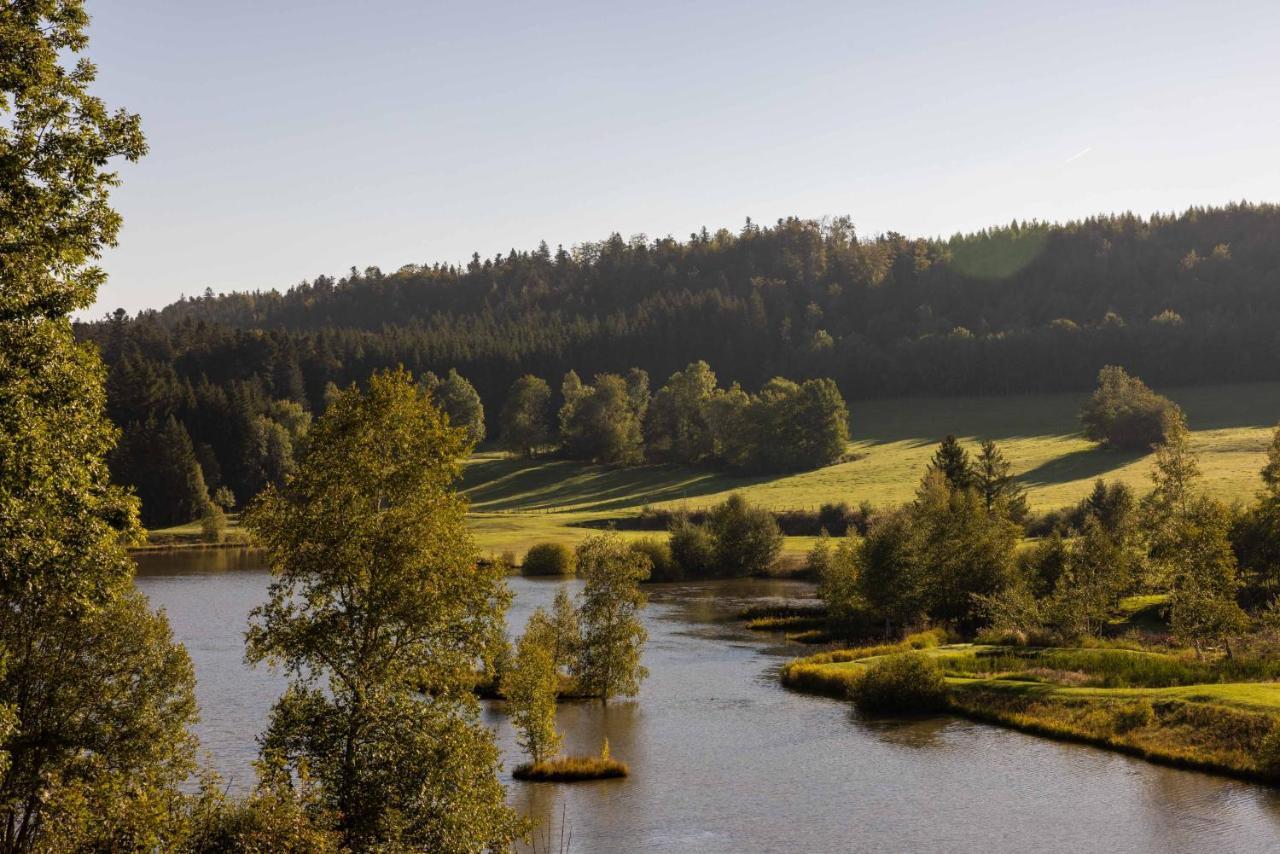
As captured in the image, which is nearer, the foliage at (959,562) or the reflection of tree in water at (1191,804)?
the reflection of tree in water at (1191,804)

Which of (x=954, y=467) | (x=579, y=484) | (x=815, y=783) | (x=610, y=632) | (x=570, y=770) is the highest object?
(x=954, y=467)

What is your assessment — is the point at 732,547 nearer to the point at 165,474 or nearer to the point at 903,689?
the point at 903,689

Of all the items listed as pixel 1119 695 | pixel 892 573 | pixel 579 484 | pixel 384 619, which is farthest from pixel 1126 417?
pixel 384 619

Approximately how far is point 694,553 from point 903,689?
58211 millimetres

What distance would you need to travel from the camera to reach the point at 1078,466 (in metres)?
146

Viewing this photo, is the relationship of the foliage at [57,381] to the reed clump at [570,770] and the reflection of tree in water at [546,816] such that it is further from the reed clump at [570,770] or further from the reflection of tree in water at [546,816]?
the reed clump at [570,770]

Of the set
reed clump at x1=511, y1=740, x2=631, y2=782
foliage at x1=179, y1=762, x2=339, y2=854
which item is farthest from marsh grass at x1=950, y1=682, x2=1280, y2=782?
foliage at x1=179, y1=762, x2=339, y2=854

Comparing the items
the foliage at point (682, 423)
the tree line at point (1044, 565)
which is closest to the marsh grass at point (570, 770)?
the tree line at point (1044, 565)

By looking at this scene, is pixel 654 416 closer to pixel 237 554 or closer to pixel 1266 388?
pixel 237 554

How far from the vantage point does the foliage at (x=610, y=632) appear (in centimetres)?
6391

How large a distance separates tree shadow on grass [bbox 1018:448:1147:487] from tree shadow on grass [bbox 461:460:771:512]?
36.3 metres

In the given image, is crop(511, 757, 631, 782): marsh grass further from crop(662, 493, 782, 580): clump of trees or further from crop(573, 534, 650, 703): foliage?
crop(662, 493, 782, 580): clump of trees

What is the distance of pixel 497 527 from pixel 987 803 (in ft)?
329

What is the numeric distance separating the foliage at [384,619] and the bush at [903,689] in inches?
1336
